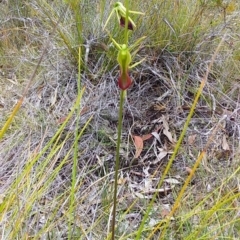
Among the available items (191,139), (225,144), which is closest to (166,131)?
(191,139)

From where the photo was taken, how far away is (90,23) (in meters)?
2.00

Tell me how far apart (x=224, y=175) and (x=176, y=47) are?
0.74 m

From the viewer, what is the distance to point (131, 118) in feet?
5.76

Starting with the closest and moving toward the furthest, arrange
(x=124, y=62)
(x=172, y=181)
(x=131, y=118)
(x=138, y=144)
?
(x=124, y=62) < (x=172, y=181) < (x=138, y=144) < (x=131, y=118)

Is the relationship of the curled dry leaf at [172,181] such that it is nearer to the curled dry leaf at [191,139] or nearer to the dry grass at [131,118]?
the dry grass at [131,118]

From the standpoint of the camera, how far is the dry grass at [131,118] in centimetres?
138

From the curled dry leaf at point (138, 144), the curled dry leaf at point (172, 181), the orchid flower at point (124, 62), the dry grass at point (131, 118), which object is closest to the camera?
the orchid flower at point (124, 62)

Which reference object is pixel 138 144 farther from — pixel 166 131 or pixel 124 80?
pixel 124 80

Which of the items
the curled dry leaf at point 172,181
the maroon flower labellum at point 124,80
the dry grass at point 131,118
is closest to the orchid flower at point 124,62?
the maroon flower labellum at point 124,80

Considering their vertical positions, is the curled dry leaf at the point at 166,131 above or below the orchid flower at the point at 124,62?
below

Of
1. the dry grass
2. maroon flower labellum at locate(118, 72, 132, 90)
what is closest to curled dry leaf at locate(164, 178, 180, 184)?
the dry grass

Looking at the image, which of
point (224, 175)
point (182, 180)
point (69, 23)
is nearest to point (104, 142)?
point (182, 180)

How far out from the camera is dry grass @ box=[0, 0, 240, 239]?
1.38 m

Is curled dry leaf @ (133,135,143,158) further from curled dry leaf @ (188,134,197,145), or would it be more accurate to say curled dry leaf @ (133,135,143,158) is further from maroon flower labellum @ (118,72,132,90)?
maroon flower labellum @ (118,72,132,90)
